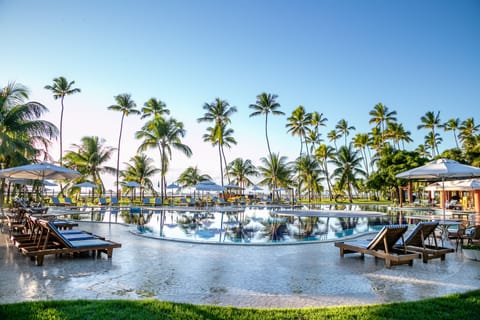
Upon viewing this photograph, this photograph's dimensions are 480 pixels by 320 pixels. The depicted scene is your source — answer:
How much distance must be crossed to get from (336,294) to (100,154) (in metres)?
30.0

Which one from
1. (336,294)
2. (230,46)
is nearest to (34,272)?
(336,294)

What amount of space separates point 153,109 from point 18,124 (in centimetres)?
1888

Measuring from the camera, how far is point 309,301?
411cm

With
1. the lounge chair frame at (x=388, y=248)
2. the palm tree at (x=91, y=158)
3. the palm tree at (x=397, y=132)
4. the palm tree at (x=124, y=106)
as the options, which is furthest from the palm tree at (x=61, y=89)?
the palm tree at (x=397, y=132)

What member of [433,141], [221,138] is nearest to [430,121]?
[433,141]

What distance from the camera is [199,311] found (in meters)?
3.61

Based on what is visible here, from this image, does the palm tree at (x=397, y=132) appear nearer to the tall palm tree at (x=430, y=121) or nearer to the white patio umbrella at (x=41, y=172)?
the tall palm tree at (x=430, y=121)

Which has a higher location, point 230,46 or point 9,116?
point 230,46

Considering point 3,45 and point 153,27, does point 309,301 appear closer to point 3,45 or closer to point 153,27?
point 3,45

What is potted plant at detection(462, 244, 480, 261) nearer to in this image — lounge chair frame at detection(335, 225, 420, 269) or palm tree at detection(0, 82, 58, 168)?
lounge chair frame at detection(335, 225, 420, 269)

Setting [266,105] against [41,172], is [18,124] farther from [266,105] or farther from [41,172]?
[266,105]

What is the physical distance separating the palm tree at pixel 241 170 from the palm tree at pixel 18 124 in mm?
Result: 25662

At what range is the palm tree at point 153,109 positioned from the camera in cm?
3167

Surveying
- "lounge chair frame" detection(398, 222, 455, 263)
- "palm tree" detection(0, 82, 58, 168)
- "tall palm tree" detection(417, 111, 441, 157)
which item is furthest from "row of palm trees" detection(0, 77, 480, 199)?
"lounge chair frame" detection(398, 222, 455, 263)
